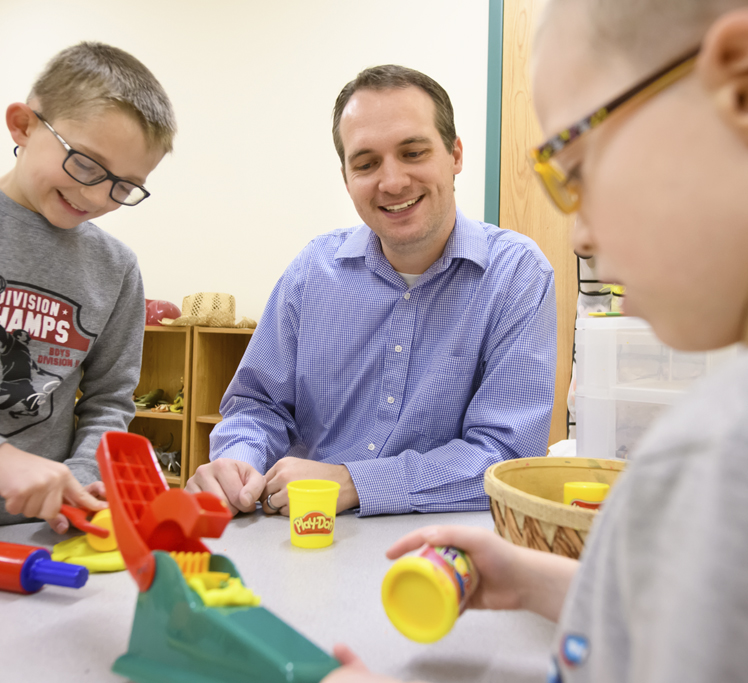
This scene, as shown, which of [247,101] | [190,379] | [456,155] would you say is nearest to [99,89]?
[456,155]

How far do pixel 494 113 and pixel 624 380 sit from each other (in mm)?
1838

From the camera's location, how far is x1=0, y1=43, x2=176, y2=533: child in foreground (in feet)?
3.57

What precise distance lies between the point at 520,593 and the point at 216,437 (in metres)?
0.90

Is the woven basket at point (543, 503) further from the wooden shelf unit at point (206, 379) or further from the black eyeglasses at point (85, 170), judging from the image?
the wooden shelf unit at point (206, 379)

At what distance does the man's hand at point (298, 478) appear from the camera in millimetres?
1054

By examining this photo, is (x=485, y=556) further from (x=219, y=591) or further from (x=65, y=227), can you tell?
(x=65, y=227)

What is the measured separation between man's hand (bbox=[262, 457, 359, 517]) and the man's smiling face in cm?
63

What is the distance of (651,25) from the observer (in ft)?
1.19

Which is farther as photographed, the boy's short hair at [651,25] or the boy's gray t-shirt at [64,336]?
the boy's gray t-shirt at [64,336]

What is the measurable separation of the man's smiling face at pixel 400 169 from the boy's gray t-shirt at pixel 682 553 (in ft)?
4.04

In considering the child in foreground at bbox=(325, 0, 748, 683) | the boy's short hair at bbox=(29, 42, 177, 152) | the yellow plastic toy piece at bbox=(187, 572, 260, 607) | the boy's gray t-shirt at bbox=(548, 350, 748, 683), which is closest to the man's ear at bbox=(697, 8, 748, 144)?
the child in foreground at bbox=(325, 0, 748, 683)

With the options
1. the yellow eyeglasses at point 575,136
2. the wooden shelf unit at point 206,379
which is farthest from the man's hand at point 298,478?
the wooden shelf unit at point 206,379

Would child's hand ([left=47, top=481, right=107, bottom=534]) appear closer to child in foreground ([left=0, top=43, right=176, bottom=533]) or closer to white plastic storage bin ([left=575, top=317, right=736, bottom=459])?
child in foreground ([left=0, top=43, right=176, bottom=533])

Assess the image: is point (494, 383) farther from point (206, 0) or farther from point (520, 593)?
point (206, 0)
